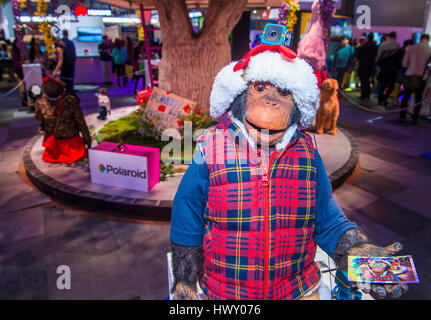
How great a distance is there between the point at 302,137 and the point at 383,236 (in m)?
2.24

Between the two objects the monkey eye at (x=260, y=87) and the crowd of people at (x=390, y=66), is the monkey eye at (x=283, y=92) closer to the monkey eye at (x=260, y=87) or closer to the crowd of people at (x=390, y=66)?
the monkey eye at (x=260, y=87)

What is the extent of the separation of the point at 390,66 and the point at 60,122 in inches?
295

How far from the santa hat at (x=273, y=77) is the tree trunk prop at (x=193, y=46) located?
3575mm

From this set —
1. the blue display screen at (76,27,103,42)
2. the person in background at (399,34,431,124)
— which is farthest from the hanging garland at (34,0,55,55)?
the blue display screen at (76,27,103,42)

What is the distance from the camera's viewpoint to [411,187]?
13.6ft

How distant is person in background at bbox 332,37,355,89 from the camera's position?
986 cm

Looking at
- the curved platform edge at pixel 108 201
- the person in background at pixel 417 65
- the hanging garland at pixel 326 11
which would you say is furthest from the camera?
the person in background at pixel 417 65

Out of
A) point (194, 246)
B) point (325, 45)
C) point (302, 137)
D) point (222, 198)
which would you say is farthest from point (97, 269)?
point (325, 45)

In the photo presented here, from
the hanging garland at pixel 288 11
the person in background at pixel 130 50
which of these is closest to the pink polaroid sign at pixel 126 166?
the hanging garland at pixel 288 11

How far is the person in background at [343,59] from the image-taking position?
32.3 ft

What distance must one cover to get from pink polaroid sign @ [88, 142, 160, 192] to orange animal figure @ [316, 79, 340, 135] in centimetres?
327

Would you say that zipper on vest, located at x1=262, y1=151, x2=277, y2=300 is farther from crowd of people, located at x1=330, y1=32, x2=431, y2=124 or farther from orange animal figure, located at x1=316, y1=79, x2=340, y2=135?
crowd of people, located at x1=330, y1=32, x2=431, y2=124

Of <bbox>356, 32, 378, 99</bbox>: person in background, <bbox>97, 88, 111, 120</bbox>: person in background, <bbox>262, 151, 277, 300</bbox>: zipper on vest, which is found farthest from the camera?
<bbox>356, 32, 378, 99</bbox>: person in background
